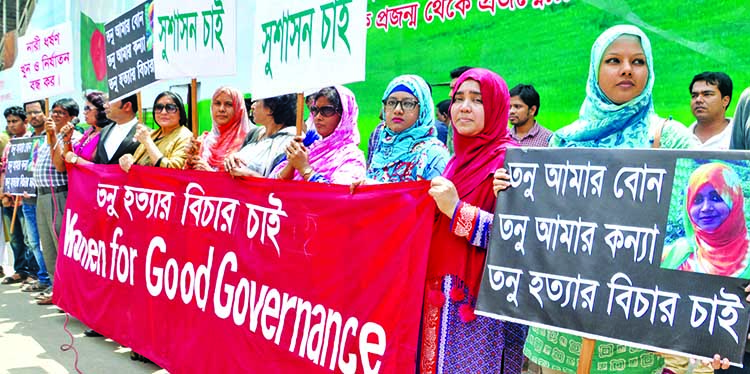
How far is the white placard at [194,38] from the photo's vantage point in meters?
3.79

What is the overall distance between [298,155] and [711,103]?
235 cm

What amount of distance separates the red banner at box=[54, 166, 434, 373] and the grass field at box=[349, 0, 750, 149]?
2.40 meters

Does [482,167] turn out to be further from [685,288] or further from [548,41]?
[548,41]

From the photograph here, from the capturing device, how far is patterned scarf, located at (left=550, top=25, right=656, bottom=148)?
6.78 ft

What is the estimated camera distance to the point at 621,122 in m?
2.09

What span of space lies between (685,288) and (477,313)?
635 millimetres

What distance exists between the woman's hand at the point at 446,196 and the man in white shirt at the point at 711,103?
2092 mm

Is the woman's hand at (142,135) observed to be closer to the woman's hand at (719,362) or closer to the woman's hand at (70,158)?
the woman's hand at (70,158)

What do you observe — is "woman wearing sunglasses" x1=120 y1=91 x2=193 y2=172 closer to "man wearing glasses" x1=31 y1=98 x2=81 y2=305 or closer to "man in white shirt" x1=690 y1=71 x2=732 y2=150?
"man wearing glasses" x1=31 y1=98 x2=81 y2=305

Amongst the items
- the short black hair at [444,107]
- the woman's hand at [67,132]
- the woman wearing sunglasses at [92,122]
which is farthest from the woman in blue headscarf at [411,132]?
the woman's hand at [67,132]

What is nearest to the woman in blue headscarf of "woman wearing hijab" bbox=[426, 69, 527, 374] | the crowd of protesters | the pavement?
the crowd of protesters

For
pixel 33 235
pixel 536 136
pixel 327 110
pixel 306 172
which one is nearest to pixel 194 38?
pixel 327 110

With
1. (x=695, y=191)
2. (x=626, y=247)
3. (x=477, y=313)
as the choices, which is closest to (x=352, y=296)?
(x=477, y=313)

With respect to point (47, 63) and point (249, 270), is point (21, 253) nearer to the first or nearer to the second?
point (47, 63)
